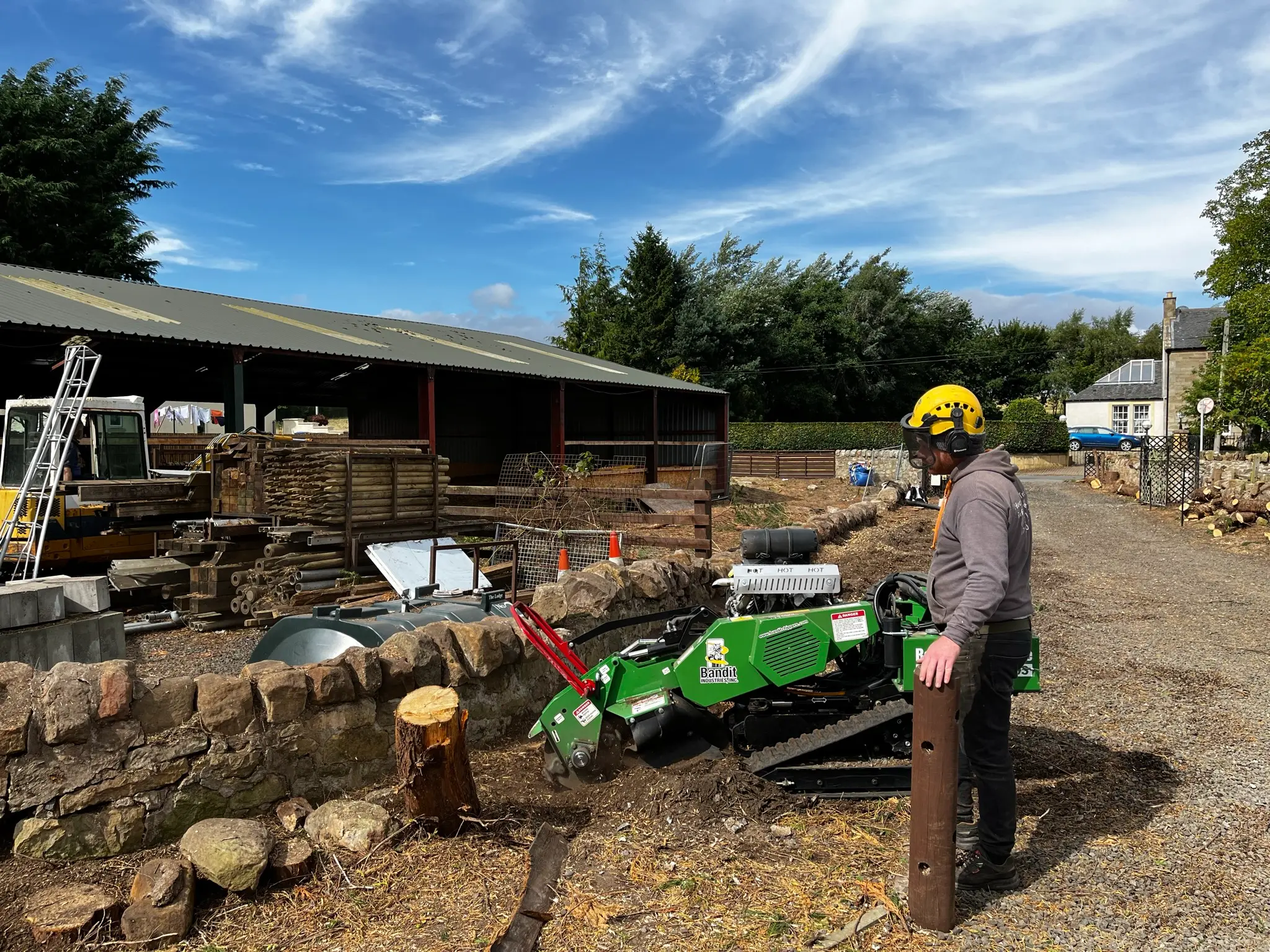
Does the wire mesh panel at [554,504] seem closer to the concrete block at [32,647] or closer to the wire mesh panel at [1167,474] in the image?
the concrete block at [32,647]

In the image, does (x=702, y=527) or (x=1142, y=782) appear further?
(x=702, y=527)

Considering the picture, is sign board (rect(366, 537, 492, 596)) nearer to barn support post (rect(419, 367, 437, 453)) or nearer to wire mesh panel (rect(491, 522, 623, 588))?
wire mesh panel (rect(491, 522, 623, 588))

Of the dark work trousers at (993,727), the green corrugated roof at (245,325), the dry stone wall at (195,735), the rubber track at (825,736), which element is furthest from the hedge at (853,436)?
the dark work trousers at (993,727)

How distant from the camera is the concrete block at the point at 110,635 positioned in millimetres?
7102

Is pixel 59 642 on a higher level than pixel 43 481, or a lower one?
lower

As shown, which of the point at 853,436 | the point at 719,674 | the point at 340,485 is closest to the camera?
the point at 719,674

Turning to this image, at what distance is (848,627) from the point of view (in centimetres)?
438

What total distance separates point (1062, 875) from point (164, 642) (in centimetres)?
841

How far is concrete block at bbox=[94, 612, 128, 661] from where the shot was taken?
7102 mm

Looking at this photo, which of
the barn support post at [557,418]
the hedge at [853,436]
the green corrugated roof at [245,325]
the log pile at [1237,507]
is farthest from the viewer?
the hedge at [853,436]

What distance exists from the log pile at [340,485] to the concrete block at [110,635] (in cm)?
273

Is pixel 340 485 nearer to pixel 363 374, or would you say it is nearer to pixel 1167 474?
pixel 363 374

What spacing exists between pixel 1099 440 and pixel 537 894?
50.9m

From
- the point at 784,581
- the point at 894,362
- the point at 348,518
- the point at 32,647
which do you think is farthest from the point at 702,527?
the point at 894,362
